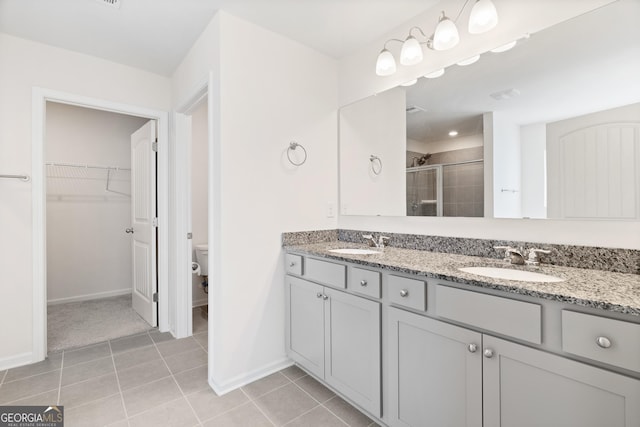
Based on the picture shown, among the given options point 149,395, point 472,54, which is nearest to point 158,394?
point 149,395

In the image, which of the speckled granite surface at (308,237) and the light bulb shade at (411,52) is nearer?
the light bulb shade at (411,52)

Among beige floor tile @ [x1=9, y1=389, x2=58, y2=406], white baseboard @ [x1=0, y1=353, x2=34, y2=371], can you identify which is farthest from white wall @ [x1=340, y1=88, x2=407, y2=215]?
white baseboard @ [x1=0, y1=353, x2=34, y2=371]

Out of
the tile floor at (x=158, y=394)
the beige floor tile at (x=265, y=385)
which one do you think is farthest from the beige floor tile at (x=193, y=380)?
the beige floor tile at (x=265, y=385)

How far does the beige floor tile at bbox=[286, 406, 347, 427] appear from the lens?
1585mm

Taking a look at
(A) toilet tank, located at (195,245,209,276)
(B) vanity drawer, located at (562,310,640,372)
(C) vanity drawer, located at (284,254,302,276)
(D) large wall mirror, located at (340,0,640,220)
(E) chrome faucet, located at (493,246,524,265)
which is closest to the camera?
(B) vanity drawer, located at (562,310,640,372)

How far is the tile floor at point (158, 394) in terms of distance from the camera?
1624 mm

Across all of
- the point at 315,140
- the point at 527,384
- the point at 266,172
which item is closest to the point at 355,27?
the point at 315,140

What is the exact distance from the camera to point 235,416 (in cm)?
165

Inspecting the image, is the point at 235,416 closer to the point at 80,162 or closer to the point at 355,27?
the point at 355,27

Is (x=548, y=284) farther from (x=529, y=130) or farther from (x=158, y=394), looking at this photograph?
(x=158, y=394)

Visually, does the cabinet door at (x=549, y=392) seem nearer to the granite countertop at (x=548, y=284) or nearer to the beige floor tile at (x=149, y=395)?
the granite countertop at (x=548, y=284)

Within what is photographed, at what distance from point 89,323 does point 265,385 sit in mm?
2166

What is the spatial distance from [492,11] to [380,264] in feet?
4.35

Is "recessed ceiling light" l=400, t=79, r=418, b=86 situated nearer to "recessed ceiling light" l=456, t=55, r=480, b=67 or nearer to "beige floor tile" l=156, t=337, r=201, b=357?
"recessed ceiling light" l=456, t=55, r=480, b=67
